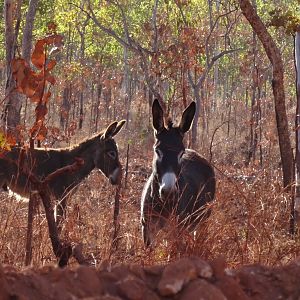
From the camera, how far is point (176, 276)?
335 cm

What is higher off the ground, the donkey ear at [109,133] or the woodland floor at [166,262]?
the donkey ear at [109,133]

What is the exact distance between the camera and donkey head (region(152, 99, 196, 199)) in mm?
6679

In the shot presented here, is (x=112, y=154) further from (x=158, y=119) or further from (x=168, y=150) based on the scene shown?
(x=168, y=150)

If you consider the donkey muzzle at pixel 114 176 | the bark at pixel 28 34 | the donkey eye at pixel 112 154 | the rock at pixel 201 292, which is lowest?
the rock at pixel 201 292

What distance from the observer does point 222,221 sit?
5770 millimetres

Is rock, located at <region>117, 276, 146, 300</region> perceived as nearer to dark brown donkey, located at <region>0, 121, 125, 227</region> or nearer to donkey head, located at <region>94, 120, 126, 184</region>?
dark brown donkey, located at <region>0, 121, 125, 227</region>

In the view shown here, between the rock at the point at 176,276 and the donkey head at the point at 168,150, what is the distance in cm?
318

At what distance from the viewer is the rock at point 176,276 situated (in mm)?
3299

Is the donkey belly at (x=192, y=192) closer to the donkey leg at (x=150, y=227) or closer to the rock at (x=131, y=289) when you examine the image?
the donkey leg at (x=150, y=227)

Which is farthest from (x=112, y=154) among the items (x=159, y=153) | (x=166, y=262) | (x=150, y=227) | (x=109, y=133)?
(x=166, y=262)

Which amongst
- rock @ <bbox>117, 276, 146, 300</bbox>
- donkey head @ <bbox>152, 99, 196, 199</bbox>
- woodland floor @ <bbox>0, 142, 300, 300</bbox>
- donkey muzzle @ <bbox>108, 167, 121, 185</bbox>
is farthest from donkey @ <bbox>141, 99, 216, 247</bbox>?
rock @ <bbox>117, 276, 146, 300</bbox>

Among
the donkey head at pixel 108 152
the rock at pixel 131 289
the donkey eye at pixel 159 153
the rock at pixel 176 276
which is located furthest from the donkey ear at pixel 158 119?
the rock at pixel 131 289

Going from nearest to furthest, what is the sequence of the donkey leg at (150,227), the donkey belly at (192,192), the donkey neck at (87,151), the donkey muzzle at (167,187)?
the donkey leg at (150,227) → the donkey muzzle at (167,187) → the donkey belly at (192,192) → the donkey neck at (87,151)

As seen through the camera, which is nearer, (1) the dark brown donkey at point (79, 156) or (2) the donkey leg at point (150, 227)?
(2) the donkey leg at point (150, 227)
